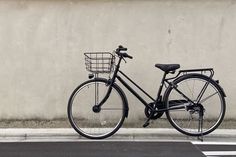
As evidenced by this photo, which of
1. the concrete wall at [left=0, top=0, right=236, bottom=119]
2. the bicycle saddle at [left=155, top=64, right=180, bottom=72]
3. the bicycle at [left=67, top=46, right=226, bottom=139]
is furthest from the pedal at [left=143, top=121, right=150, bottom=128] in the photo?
the bicycle saddle at [left=155, top=64, right=180, bottom=72]

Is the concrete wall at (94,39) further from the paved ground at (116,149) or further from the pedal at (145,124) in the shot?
the paved ground at (116,149)

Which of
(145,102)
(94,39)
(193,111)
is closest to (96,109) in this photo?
(145,102)

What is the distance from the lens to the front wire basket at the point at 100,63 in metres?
7.84

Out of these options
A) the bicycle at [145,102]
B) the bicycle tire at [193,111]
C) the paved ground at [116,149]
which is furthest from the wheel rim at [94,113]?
the bicycle tire at [193,111]

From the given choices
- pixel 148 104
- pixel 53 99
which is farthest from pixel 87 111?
pixel 148 104

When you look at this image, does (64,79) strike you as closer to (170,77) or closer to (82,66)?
(82,66)

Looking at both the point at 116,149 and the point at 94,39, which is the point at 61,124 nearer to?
the point at 94,39

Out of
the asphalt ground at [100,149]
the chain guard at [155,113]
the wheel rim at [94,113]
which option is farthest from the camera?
the wheel rim at [94,113]

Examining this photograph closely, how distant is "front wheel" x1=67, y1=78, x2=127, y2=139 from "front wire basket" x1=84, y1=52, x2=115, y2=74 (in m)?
0.19

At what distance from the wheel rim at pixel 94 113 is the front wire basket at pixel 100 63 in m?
0.23

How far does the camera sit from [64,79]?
8508 millimetres

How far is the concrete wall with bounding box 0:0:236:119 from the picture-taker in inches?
329

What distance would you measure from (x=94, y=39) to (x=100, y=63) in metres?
0.62

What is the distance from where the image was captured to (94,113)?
8484 millimetres
